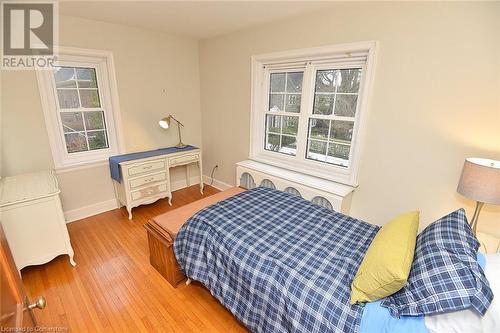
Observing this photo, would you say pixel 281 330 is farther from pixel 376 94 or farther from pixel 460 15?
pixel 460 15

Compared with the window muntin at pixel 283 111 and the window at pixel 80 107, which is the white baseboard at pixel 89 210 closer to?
the window at pixel 80 107

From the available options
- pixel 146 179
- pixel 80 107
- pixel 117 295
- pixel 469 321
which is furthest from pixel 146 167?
pixel 469 321

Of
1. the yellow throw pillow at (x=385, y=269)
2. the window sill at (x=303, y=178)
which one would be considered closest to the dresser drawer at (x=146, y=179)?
the window sill at (x=303, y=178)

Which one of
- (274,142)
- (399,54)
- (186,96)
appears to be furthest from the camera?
(186,96)

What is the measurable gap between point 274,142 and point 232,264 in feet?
6.59

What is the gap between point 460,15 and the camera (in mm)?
1671

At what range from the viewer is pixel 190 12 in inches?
94.0

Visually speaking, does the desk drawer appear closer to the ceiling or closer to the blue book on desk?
the blue book on desk

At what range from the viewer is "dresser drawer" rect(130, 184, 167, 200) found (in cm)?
300

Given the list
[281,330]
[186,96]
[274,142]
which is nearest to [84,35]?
[186,96]

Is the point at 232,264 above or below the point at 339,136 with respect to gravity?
below

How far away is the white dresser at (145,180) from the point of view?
114 inches

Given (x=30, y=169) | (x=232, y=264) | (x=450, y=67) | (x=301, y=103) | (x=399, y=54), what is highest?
(x=399, y=54)

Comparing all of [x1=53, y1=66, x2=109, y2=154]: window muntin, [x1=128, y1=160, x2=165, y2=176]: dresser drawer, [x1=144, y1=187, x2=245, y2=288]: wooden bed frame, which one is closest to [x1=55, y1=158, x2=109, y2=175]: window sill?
[x1=53, y1=66, x2=109, y2=154]: window muntin
